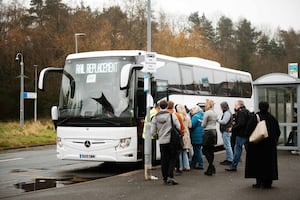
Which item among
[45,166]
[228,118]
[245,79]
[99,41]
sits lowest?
[45,166]

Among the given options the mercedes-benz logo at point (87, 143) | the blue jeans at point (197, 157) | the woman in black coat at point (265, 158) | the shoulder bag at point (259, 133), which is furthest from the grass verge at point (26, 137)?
the shoulder bag at point (259, 133)

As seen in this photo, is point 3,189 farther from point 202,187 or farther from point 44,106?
point 44,106

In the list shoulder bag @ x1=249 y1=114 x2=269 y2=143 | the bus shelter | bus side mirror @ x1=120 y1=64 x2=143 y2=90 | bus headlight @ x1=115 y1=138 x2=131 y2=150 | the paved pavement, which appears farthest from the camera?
the bus shelter

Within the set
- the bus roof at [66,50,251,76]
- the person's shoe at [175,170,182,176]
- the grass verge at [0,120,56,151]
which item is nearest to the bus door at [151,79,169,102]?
the bus roof at [66,50,251,76]

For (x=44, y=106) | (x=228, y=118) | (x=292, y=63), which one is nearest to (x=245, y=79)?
(x=292, y=63)

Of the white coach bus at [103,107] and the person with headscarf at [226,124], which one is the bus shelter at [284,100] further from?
the white coach bus at [103,107]

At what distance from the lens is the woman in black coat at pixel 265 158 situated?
9.78 meters

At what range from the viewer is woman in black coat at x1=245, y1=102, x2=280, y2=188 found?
9781mm

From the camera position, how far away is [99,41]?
4759 cm

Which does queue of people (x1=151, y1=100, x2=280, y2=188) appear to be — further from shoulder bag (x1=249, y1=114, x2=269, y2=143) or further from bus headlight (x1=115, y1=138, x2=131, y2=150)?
bus headlight (x1=115, y1=138, x2=131, y2=150)

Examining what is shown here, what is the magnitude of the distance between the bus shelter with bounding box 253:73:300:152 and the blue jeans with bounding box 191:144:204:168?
16.0ft

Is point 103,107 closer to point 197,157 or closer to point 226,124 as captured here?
point 197,157

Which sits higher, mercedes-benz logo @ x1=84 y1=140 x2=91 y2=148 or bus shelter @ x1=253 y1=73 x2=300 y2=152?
bus shelter @ x1=253 y1=73 x2=300 y2=152

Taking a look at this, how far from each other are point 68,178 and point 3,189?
2050 millimetres
